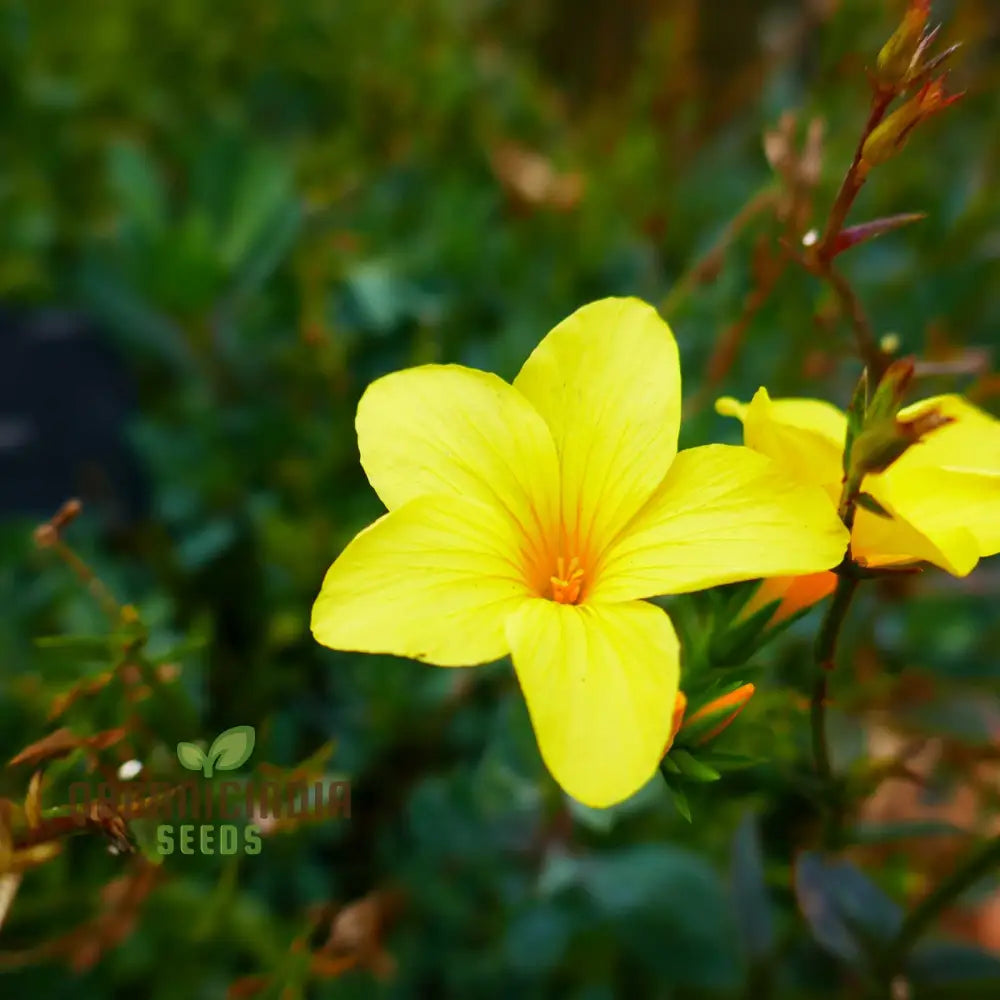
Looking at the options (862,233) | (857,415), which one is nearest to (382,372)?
(862,233)

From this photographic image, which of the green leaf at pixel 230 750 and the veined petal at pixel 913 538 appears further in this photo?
the green leaf at pixel 230 750

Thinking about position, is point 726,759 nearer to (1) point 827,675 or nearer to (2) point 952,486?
(1) point 827,675

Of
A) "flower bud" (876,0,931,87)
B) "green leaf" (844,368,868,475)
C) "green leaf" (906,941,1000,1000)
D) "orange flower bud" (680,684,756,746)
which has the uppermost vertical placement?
"flower bud" (876,0,931,87)

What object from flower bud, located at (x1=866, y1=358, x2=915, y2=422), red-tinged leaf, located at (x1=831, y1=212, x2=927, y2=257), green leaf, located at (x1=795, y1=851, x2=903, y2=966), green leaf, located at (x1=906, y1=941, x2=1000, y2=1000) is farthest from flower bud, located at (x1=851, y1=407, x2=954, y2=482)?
green leaf, located at (x1=906, y1=941, x2=1000, y2=1000)

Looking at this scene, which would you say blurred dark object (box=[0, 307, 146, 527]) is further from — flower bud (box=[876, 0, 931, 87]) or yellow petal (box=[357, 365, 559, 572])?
flower bud (box=[876, 0, 931, 87])

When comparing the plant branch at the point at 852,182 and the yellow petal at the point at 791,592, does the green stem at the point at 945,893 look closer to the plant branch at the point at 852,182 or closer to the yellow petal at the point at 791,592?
the yellow petal at the point at 791,592

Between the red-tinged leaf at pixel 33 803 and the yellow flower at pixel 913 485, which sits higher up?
the yellow flower at pixel 913 485

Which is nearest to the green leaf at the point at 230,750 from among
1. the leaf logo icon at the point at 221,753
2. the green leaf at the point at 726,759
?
the leaf logo icon at the point at 221,753
